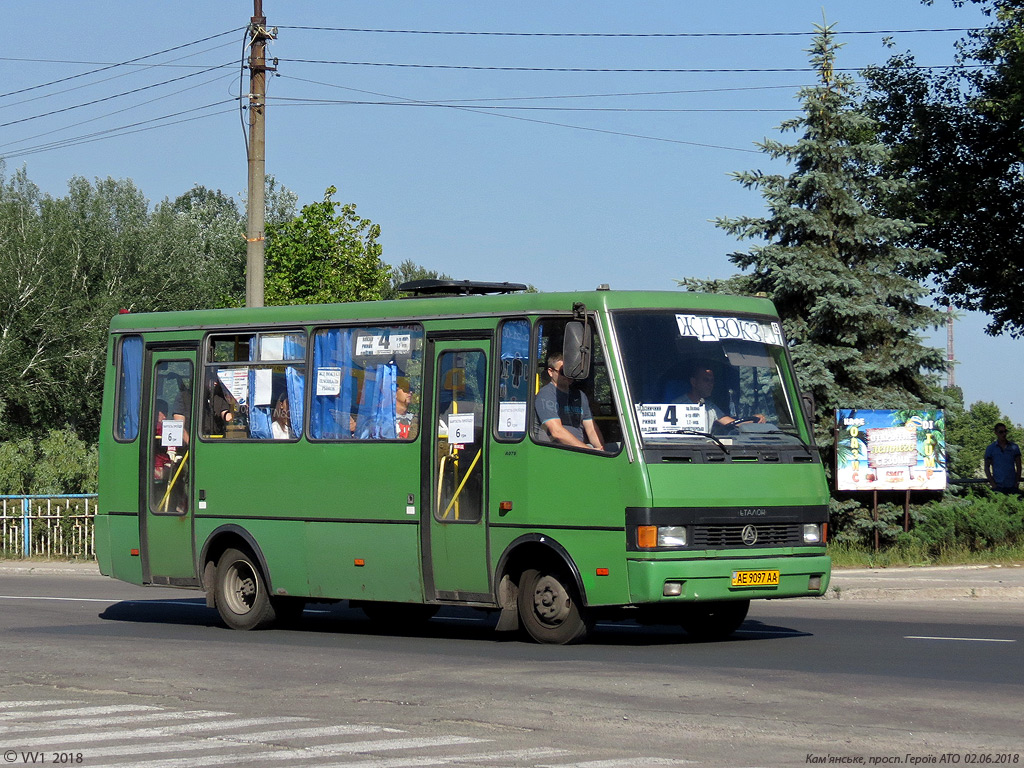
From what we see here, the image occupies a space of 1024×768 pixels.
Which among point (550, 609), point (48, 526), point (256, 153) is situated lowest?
point (550, 609)

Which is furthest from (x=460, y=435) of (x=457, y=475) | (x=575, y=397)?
(x=575, y=397)

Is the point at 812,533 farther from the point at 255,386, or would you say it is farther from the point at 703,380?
the point at 255,386

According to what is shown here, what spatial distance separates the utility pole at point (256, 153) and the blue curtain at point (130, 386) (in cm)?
589

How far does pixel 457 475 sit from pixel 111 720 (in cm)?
482

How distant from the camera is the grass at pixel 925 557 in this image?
68.5 ft

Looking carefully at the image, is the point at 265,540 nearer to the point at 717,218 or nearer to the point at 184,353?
the point at 184,353

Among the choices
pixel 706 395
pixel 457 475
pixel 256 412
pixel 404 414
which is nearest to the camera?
pixel 706 395

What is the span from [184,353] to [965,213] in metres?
21.3

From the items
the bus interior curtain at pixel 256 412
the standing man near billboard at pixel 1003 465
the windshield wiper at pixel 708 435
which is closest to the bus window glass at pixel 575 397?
the windshield wiper at pixel 708 435

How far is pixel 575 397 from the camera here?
12.7m

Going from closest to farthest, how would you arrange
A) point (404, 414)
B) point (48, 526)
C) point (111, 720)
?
point (111, 720)
point (404, 414)
point (48, 526)

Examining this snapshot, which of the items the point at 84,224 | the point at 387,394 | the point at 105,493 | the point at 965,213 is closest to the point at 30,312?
the point at 84,224

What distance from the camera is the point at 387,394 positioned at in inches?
557

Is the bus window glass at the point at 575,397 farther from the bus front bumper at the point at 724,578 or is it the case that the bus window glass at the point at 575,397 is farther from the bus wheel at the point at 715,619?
the bus wheel at the point at 715,619
